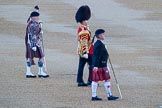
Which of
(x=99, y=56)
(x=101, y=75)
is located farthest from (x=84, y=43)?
(x=101, y=75)

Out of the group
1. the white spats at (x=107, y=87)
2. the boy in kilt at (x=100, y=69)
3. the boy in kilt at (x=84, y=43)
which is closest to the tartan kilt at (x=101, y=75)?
the boy in kilt at (x=100, y=69)

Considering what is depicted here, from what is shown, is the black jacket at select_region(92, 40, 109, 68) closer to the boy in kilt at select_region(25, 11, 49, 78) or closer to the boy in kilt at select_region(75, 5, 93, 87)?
the boy in kilt at select_region(75, 5, 93, 87)

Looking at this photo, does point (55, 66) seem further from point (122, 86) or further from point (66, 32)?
point (66, 32)

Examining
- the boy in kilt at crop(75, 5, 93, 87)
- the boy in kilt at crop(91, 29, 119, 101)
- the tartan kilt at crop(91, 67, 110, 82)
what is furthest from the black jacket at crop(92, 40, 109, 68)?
the boy in kilt at crop(75, 5, 93, 87)

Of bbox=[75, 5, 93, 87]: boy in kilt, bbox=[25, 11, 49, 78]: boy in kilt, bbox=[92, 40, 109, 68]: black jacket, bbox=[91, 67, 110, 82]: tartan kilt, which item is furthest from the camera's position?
bbox=[25, 11, 49, 78]: boy in kilt

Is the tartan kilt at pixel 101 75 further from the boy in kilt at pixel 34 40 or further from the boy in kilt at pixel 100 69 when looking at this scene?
the boy in kilt at pixel 34 40

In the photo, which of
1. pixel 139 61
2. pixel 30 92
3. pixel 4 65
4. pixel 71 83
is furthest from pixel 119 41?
pixel 30 92

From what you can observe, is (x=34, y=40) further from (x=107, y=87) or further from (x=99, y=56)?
(x=107, y=87)

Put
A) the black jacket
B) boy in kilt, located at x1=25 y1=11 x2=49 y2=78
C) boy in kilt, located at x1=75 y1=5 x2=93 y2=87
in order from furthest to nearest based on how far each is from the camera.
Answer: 1. boy in kilt, located at x1=25 y1=11 x2=49 y2=78
2. boy in kilt, located at x1=75 y1=5 x2=93 y2=87
3. the black jacket

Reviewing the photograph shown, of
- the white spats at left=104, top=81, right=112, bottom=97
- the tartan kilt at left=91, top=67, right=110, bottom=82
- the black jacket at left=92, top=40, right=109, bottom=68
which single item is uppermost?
the black jacket at left=92, top=40, right=109, bottom=68

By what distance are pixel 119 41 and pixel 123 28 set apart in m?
4.77

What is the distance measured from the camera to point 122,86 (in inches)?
677

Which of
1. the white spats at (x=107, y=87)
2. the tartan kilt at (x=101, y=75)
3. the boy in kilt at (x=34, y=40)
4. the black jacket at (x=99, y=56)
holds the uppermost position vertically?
the boy in kilt at (x=34, y=40)

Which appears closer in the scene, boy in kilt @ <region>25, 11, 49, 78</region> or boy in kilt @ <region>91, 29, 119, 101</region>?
boy in kilt @ <region>91, 29, 119, 101</region>
